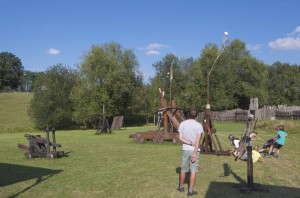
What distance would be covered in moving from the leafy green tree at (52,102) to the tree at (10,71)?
7121 cm

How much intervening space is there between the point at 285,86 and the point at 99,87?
54.8 meters

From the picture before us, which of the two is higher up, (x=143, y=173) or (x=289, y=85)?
(x=289, y=85)

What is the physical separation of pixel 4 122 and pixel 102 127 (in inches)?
1085

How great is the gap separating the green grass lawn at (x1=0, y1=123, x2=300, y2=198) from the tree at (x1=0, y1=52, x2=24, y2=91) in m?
114

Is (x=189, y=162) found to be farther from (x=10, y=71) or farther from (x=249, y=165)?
(x=10, y=71)

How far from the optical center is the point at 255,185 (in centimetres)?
949

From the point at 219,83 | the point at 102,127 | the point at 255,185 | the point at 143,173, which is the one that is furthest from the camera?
the point at 219,83

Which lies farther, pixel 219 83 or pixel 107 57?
pixel 219 83

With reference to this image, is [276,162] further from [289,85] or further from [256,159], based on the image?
[289,85]

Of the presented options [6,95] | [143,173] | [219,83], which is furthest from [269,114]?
[6,95]

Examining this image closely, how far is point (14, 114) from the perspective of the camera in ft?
208

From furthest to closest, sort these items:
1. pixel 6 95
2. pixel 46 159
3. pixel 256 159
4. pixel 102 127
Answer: pixel 6 95 < pixel 102 127 < pixel 46 159 < pixel 256 159

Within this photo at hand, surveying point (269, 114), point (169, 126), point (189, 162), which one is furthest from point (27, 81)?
point (189, 162)

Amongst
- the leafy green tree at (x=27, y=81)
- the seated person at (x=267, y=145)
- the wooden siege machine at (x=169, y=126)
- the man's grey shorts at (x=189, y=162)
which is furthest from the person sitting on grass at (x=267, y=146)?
the leafy green tree at (x=27, y=81)
